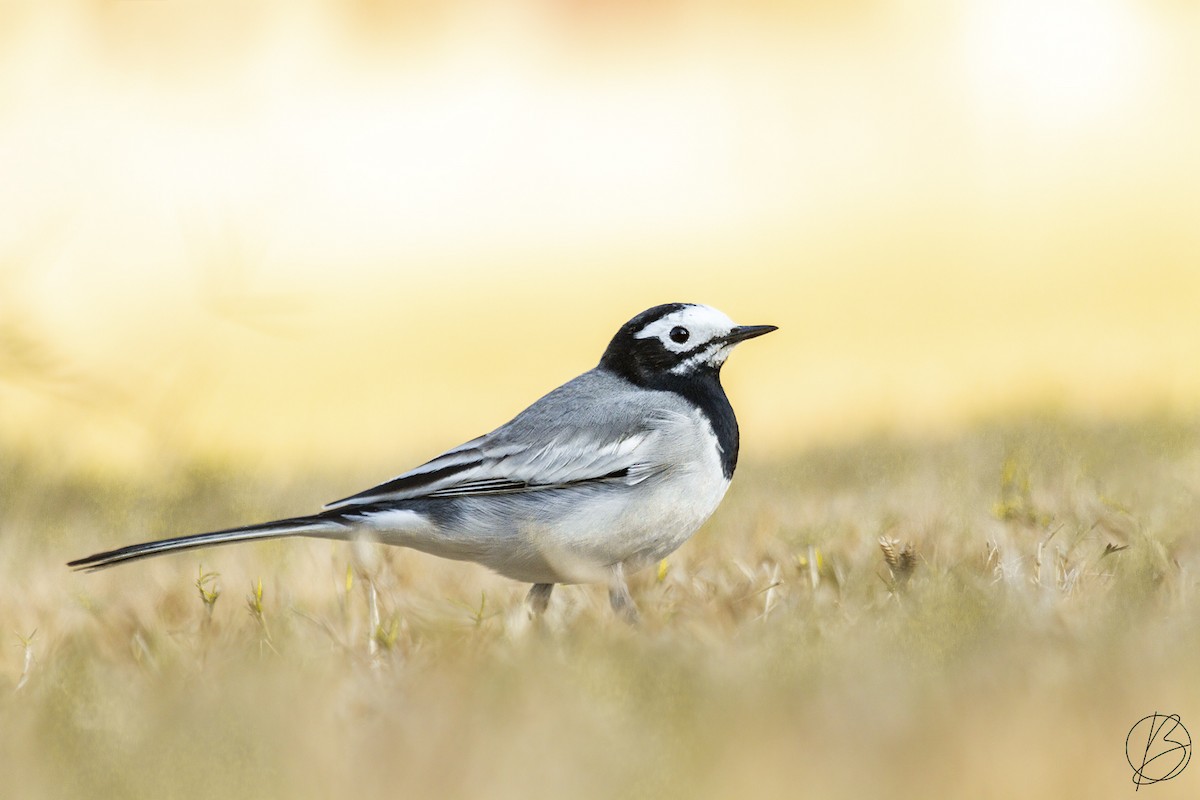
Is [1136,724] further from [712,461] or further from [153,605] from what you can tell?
[153,605]

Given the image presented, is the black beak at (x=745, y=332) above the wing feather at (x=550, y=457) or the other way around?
above

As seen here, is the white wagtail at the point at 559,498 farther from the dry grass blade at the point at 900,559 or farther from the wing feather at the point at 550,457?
the dry grass blade at the point at 900,559

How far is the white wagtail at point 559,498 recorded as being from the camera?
18.4 ft

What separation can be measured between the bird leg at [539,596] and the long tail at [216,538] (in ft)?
3.05

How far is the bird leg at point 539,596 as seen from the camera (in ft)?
19.6

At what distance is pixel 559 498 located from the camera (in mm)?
5715

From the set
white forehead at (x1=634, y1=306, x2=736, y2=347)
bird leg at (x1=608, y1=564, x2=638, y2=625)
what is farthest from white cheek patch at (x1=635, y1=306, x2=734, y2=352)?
bird leg at (x1=608, y1=564, x2=638, y2=625)

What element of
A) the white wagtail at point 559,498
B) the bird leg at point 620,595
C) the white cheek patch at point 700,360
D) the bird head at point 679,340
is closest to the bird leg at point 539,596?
the white wagtail at point 559,498

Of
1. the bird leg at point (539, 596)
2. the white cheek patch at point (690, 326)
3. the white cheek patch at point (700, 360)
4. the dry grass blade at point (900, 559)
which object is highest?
the white cheek patch at point (690, 326)

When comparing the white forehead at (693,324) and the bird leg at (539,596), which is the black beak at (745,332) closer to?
the white forehead at (693,324)

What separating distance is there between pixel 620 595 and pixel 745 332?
4.64 feet

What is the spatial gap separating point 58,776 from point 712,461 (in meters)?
3.06

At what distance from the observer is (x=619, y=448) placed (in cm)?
579

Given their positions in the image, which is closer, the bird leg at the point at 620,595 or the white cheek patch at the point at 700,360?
the bird leg at the point at 620,595
